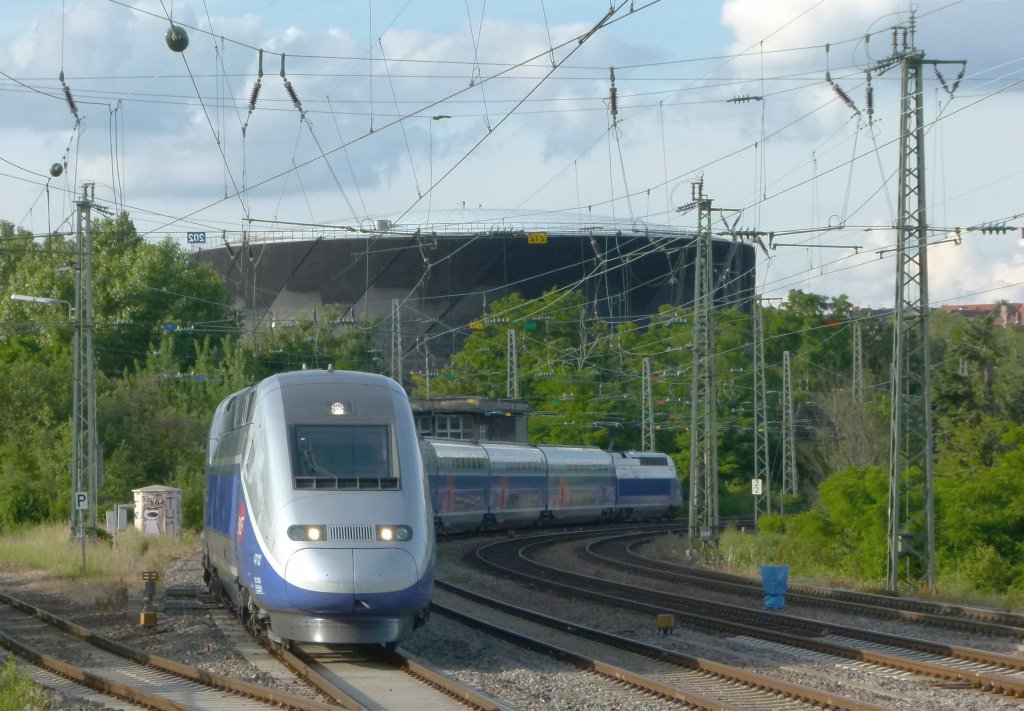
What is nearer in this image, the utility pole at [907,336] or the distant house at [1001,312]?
the utility pole at [907,336]

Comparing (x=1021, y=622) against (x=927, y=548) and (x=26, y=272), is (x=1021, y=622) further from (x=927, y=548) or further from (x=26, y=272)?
(x=26, y=272)

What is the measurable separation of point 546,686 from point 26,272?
77696mm

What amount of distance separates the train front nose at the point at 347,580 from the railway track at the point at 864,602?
9310 millimetres

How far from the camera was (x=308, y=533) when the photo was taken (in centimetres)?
1491

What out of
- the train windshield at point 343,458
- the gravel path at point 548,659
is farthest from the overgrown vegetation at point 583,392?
the train windshield at point 343,458

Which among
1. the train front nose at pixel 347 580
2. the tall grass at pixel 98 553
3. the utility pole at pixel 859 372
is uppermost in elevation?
the utility pole at pixel 859 372

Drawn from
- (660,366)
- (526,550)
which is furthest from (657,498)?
(526,550)

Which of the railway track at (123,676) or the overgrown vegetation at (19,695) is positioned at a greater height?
the overgrown vegetation at (19,695)

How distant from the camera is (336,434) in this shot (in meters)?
16.0

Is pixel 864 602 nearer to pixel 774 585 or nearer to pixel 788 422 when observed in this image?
pixel 774 585

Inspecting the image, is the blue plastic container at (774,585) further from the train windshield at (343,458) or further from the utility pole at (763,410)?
the utility pole at (763,410)

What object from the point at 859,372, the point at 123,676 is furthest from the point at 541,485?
the point at 123,676

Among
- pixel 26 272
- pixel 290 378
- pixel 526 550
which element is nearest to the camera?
pixel 290 378

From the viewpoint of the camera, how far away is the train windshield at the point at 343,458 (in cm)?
1547
